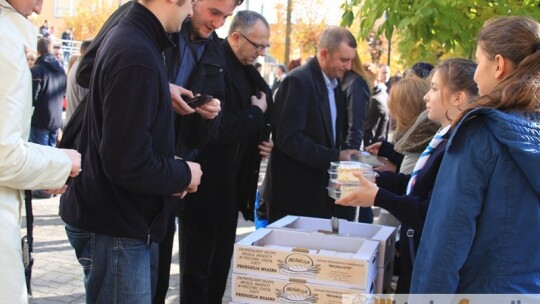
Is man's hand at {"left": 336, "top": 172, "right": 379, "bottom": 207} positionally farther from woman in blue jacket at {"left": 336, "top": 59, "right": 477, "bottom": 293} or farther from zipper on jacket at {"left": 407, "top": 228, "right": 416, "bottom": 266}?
zipper on jacket at {"left": 407, "top": 228, "right": 416, "bottom": 266}

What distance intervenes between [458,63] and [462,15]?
1876 millimetres

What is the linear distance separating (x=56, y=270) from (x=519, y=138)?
4978mm

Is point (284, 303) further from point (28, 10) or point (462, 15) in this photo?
point (462, 15)

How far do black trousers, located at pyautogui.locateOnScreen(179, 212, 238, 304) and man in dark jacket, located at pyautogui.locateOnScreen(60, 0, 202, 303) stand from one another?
149cm

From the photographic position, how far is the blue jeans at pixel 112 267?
265cm

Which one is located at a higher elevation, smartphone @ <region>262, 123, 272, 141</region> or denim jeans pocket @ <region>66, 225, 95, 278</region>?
smartphone @ <region>262, 123, 272, 141</region>

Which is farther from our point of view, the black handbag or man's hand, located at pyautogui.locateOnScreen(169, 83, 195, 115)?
man's hand, located at pyautogui.locateOnScreen(169, 83, 195, 115)

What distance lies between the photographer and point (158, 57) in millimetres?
2662

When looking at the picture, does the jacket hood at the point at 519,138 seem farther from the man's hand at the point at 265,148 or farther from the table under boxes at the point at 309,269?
the man's hand at the point at 265,148

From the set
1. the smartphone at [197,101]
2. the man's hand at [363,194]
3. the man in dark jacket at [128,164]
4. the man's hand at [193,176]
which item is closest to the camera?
the man in dark jacket at [128,164]

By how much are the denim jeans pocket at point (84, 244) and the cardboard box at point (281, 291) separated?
62 cm

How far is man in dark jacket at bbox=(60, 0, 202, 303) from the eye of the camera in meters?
2.48

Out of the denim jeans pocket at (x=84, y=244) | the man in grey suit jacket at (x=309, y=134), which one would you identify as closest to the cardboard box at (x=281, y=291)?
the denim jeans pocket at (x=84, y=244)

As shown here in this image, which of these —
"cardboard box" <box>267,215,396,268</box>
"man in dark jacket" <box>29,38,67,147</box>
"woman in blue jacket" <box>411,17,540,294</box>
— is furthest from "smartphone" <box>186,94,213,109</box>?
"man in dark jacket" <box>29,38,67,147</box>
